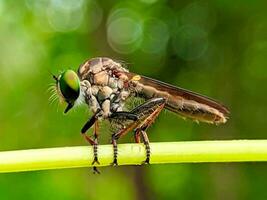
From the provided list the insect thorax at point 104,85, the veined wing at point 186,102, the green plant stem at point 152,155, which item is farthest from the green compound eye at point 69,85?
the green plant stem at point 152,155

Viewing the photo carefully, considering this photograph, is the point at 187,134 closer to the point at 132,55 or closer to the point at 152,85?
the point at 132,55

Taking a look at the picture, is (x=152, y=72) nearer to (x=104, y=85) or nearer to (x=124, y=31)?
(x=124, y=31)

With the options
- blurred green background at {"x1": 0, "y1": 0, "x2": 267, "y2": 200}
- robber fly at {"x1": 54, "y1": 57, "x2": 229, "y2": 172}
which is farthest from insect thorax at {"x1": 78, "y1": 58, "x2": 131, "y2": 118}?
blurred green background at {"x1": 0, "y1": 0, "x2": 267, "y2": 200}

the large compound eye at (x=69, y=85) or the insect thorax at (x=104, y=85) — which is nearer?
the large compound eye at (x=69, y=85)

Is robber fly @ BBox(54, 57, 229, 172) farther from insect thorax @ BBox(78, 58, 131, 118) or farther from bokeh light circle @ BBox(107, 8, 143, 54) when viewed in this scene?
bokeh light circle @ BBox(107, 8, 143, 54)

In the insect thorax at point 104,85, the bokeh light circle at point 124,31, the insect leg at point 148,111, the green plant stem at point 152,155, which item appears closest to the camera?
the green plant stem at point 152,155

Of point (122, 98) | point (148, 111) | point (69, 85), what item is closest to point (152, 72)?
point (122, 98)

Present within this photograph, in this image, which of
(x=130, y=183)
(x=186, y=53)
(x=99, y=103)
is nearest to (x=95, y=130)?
(x=99, y=103)

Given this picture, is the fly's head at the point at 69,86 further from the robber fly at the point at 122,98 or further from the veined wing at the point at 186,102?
the veined wing at the point at 186,102
